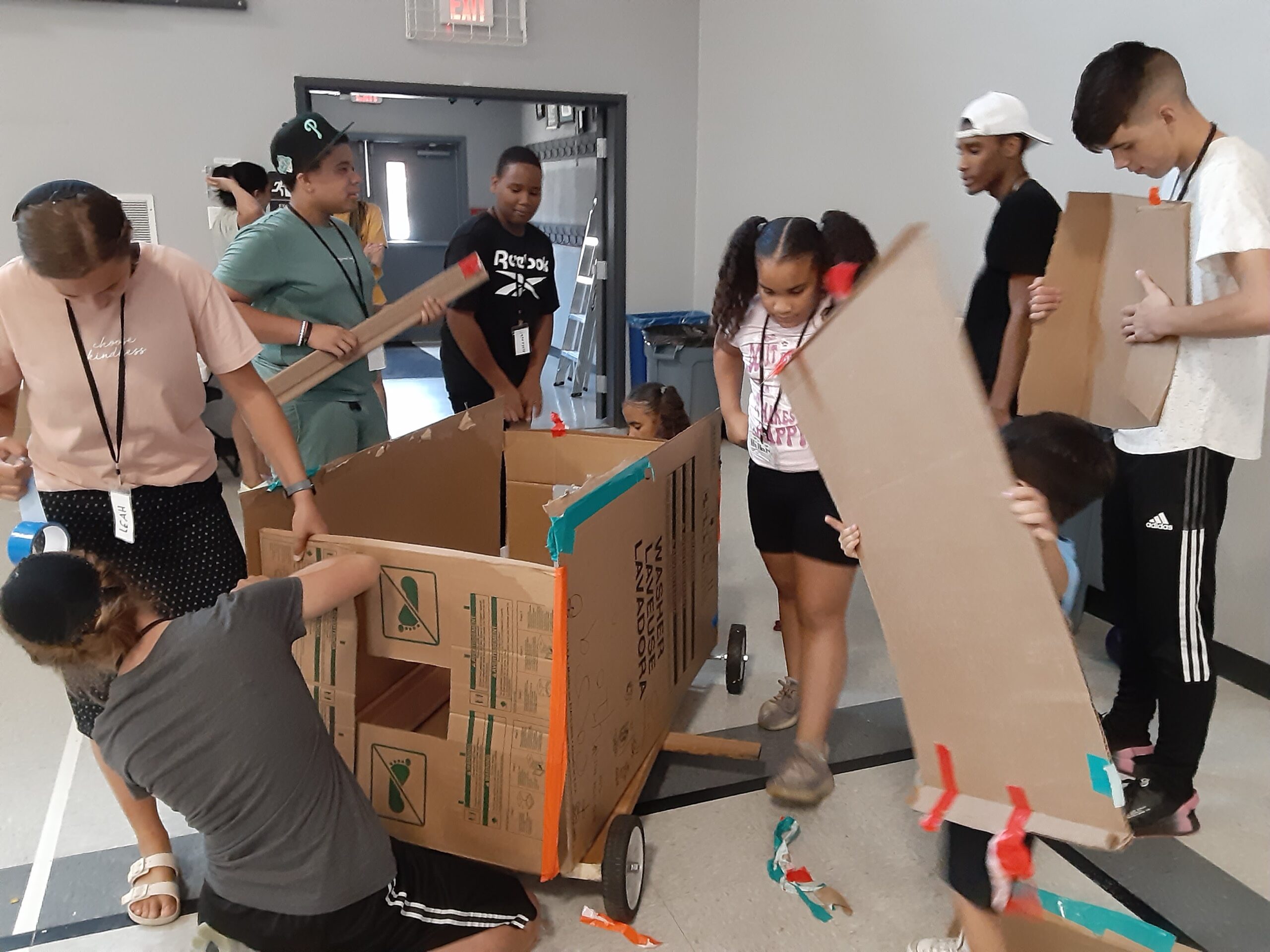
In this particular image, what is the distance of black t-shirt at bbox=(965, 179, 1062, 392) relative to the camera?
213 cm

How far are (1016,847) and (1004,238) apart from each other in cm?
151

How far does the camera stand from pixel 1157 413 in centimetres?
166

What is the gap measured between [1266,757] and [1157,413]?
3.60 ft

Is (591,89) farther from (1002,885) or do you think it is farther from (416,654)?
(1002,885)

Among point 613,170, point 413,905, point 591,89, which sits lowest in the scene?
point 413,905

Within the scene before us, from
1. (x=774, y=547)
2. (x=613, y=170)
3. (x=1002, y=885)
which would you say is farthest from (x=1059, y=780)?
(x=613, y=170)

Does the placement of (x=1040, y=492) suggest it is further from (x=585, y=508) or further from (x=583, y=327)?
(x=583, y=327)

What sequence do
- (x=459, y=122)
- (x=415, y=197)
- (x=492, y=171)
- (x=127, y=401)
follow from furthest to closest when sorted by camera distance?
(x=415, y=197) < (x=492, y=171) < (x=459, y=122) < (x=127, y=401)

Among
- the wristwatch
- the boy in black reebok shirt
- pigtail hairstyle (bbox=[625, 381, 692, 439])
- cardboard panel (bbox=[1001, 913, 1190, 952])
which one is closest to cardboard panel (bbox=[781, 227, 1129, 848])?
cardboard panel (bbox=[1001, 913, 1190, 952])

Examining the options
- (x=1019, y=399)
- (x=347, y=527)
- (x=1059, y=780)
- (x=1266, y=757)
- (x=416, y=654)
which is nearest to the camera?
(x=1059, y=780)

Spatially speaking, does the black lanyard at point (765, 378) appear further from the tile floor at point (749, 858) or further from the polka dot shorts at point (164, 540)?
the polka dot shorts at point (164, 540)

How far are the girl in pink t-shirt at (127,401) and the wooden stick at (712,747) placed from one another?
98 centimetres

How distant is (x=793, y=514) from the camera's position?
1.97m

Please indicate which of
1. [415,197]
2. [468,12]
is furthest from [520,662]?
[415,197]
